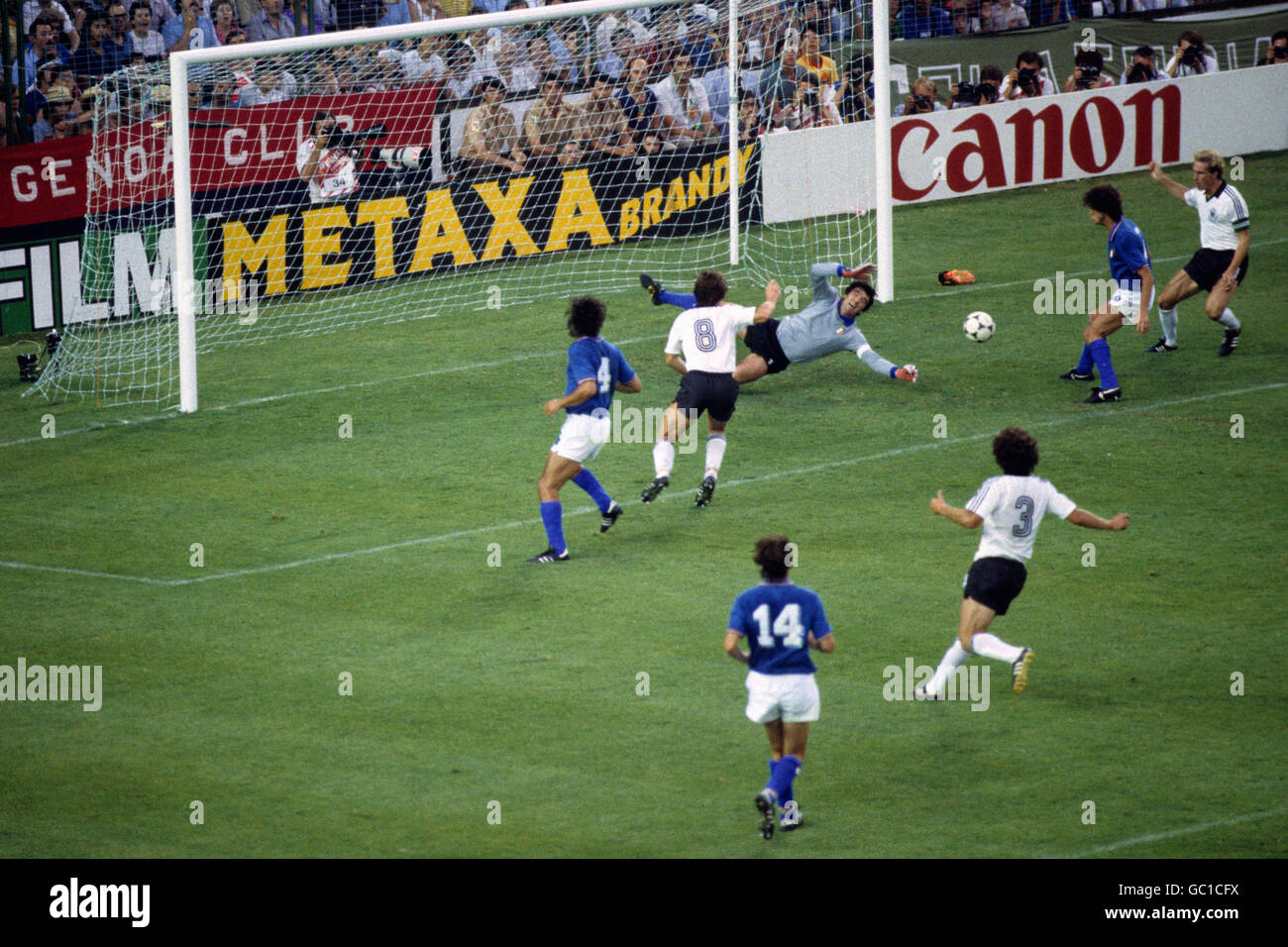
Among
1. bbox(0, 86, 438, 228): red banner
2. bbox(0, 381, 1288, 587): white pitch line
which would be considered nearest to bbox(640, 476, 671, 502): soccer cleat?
bbox(0, 381, 1288, 587): white pitch line

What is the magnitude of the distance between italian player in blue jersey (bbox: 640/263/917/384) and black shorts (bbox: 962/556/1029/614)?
20.4ft

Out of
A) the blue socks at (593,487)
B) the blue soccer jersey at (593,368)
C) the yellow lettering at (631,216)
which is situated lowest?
the blue socks at (593,487)

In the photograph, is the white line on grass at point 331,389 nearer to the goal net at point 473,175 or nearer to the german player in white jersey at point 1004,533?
the goal net at point 473,175

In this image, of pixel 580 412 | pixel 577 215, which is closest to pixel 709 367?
pixel 580 412

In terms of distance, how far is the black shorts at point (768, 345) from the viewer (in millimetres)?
17719

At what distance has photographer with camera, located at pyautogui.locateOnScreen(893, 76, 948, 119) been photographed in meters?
26.0

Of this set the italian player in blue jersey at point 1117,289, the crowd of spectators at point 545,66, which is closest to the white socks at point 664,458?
the italian player in blue jersey at point 1117,289

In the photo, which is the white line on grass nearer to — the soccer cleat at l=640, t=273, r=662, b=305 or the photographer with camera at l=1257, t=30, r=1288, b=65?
the soccer cleat at l=640, t=273, r=662, b=305

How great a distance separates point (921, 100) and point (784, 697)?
60.0 ft

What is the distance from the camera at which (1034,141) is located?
1060 inches

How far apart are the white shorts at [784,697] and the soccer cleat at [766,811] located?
0.39 metres

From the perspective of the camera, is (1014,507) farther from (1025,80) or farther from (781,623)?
(1025,80)

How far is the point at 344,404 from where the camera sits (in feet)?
→ 60.5

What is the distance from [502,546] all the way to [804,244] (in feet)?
34.6
